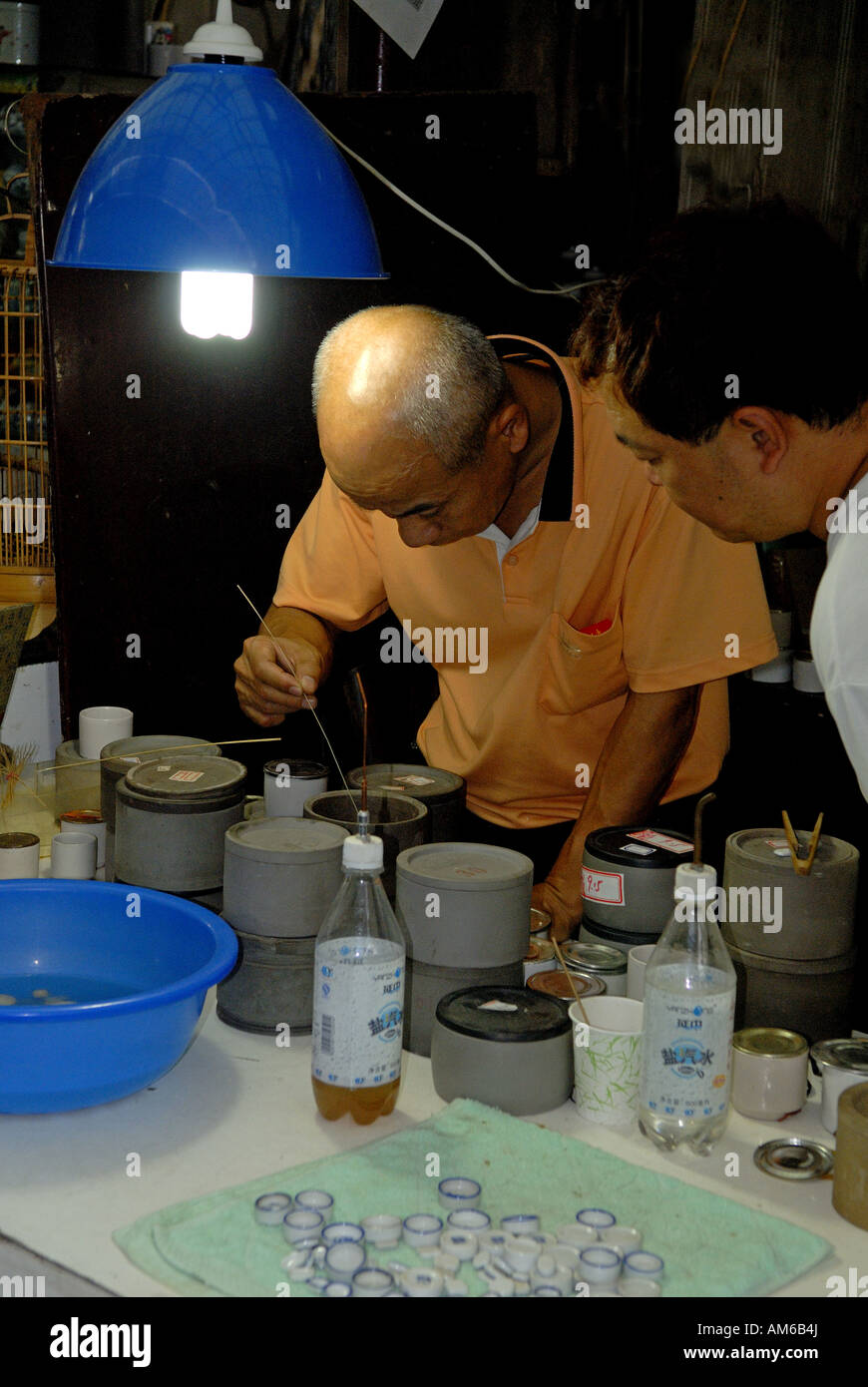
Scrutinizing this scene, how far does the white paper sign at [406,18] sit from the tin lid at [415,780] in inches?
56.5

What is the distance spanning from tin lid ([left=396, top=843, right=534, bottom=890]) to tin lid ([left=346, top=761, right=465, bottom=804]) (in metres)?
0.18

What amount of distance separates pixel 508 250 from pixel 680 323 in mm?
1439

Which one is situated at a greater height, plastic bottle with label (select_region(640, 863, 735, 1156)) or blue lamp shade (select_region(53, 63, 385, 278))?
blue lamp shade (select_region(53, 63, 385, 278))

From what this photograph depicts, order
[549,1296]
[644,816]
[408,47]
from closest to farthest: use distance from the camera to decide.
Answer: [549,1296] < [644,816] < [408,47]

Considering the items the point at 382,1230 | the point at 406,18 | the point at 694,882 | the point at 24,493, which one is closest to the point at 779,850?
the point at 694,882

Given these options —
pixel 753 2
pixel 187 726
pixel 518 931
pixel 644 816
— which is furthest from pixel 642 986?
pixel 753 2

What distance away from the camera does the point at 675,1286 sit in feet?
3.69

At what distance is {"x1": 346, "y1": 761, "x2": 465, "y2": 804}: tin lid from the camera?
1.79 meters

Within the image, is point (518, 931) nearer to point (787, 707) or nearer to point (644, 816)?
point (644, 816)

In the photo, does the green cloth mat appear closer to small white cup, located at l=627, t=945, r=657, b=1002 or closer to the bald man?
small white cup, located at l=627, t=945, r=657, b=1002

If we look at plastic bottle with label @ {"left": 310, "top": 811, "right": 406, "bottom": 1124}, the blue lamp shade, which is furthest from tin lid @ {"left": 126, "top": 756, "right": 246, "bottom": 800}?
the blue lamp shade

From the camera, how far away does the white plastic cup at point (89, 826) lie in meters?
1.97

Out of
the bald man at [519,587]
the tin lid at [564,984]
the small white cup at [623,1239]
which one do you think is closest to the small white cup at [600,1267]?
the small white cup at [623,1239]

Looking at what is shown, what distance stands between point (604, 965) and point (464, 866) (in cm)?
19
